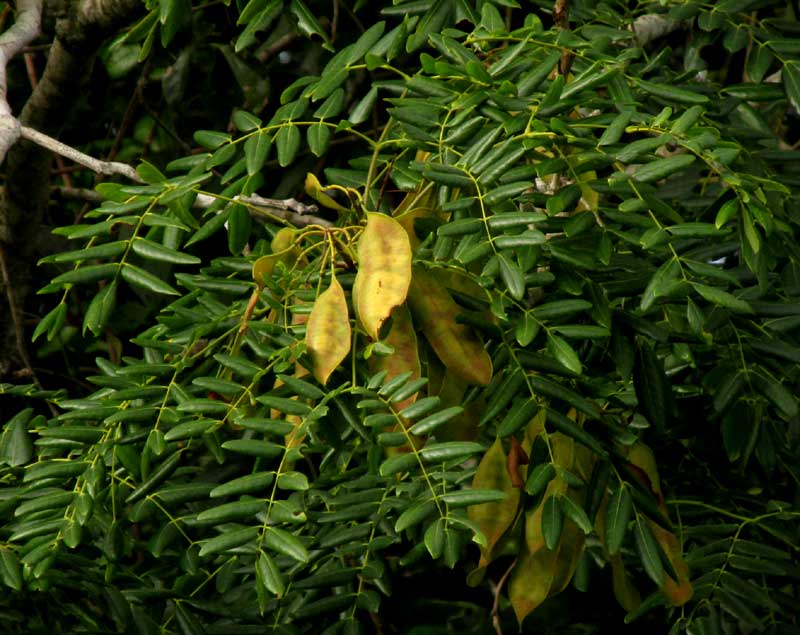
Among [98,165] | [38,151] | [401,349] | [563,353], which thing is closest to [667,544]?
[563,353]

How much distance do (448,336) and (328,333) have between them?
114 mm

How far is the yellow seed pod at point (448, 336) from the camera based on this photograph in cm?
108

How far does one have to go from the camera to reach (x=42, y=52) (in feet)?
8.03

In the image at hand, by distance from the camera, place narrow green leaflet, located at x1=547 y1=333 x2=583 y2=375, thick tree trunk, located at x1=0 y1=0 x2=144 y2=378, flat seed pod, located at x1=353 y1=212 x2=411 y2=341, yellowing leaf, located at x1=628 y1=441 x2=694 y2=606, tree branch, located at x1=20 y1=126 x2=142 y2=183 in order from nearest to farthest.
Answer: flat seed pod, located at x1=353 y1=212 x2=411 y2=341 < narrow green leaflet, located at x1=547 y1=333 x2=583 y2=375 < yellowing leaf, located at x1=628 y1=441 x2=694 y2=606 < tree branch, located at x1=20 y1=126 x2=142 y2=183 < thick tree trunk, located at x1=0 y1=0 x2=144 y2=378

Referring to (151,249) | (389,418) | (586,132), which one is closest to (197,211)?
(151,249)

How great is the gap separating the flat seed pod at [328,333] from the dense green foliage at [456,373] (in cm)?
2

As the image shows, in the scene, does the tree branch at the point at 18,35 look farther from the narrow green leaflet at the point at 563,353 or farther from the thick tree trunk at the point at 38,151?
the narrow green leaflet at the point at 563,353

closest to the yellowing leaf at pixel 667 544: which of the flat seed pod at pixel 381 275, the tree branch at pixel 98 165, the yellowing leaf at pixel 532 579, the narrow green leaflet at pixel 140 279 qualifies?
the yellowing leaf at pixel 532 579

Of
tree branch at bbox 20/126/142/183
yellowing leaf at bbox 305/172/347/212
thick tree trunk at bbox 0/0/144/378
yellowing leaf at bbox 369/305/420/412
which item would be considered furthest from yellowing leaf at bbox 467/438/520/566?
thick tree trunk at bbox 0/0/144/378

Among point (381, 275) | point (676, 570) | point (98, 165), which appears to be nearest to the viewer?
point (381, 275)

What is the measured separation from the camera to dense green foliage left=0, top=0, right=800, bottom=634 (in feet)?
3.61

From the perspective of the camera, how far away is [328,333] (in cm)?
102

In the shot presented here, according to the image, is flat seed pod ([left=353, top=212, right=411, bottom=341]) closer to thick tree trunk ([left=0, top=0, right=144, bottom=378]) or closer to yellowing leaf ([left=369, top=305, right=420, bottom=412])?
yellowing leaf ([left=369, top=305, right=420, bottom=412])

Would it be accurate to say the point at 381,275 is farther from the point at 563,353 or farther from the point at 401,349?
the point at 563,353
